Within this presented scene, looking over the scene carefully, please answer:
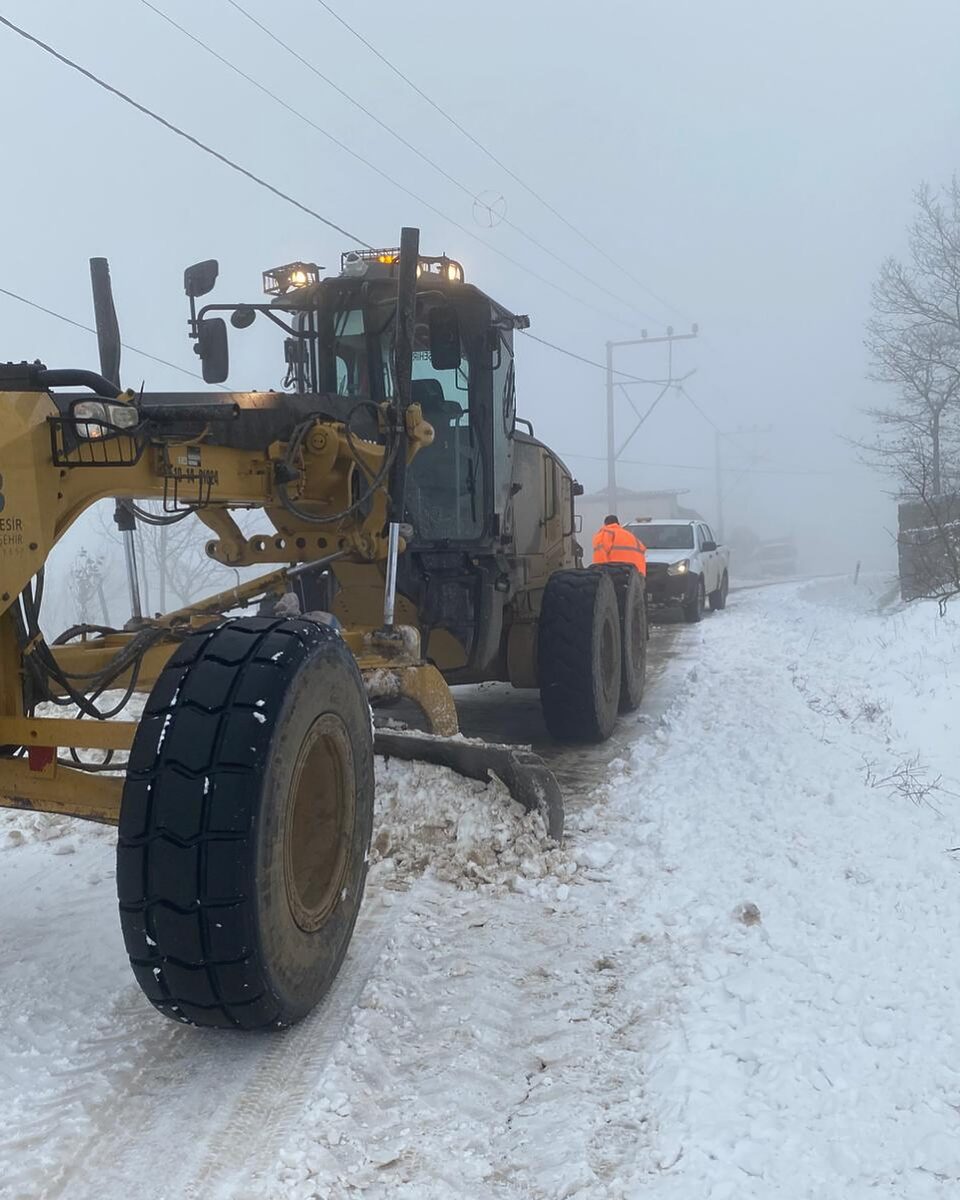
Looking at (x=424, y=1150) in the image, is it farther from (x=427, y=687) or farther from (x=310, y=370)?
(x=310, y=370)

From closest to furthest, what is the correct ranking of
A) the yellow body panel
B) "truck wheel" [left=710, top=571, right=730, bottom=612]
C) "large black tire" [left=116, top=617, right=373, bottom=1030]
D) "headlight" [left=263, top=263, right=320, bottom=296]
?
"large black tire" [left=116, top=617, right=373, bottom=1030]
the yellow body panel
"headlight" [left=263, top=263, right=320, bottom=296]
"truck wheel" [left=710, top=571, right=730, bottom=612]

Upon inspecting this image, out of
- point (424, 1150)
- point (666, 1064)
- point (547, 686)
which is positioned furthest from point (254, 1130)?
point (547, 686)

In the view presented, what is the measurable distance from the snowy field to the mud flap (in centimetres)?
9

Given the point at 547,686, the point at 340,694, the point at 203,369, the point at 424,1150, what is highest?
the point at 203,369

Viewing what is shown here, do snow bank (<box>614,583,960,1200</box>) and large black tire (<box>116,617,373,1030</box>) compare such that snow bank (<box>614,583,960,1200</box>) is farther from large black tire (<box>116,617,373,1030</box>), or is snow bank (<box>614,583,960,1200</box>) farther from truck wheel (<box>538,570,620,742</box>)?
large black tire (<box>116,617,373,1030</box>)

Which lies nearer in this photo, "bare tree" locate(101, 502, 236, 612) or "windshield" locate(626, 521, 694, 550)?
"windshield" locate(626, 521, 694, 550)

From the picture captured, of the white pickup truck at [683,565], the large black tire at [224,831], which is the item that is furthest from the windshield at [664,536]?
the large black tire at [224,831]

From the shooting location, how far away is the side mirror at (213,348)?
4629mm

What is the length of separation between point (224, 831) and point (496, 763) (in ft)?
7.15

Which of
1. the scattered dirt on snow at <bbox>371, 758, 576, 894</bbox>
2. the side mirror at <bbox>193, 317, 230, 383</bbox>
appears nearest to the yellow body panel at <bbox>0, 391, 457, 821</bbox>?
the scattered dirt on snow at <bbox>371, 758, 576, 894</bbox>

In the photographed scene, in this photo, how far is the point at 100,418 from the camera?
3.01m

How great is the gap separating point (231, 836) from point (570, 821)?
2.71 meters

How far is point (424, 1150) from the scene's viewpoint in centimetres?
237

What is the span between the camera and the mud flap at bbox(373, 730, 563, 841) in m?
4.46
